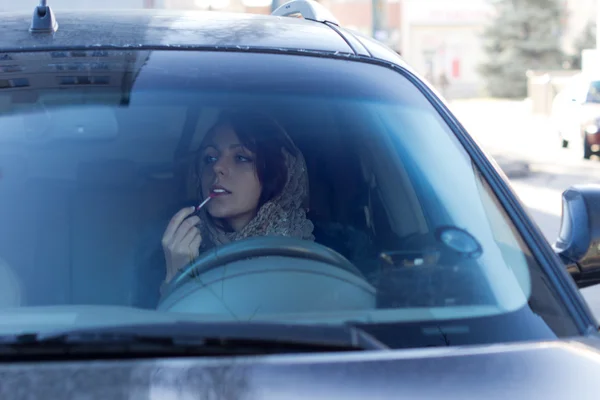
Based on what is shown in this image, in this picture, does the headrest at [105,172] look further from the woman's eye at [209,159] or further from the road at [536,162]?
the road at [536,162]

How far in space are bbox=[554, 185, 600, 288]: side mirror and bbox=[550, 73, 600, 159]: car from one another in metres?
14.6

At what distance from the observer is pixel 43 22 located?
2420 mm

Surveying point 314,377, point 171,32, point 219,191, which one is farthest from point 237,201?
point 314,377

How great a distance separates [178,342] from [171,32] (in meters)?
1.01

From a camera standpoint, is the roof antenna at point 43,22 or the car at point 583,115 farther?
the car at point 583,115

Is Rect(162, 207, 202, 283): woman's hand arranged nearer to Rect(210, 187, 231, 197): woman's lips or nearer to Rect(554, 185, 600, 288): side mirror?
Rect(210, 187, 231, 197): woman's lips

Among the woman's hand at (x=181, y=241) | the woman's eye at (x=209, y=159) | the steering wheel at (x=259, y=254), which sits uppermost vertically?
the steering wheel at (x=259, y=254)

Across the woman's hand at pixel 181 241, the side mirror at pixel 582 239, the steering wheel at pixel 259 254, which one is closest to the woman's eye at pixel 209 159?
the woman's hand at pixel 181 241

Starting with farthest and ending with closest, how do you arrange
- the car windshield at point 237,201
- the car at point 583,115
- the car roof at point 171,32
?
the car at point 583,115
the car roof at point 171,32
the car windshield at point 237,201

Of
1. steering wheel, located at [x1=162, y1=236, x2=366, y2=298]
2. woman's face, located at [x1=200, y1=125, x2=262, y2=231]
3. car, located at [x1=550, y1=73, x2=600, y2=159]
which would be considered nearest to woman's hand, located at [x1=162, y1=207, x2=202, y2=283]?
steering wheel, located at [x1=162, y1=236, x2=366, y2=298]

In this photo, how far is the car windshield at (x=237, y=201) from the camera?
77.6 inches

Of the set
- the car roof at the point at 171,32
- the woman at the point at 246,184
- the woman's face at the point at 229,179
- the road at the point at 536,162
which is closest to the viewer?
the car roof at the point at 171,32

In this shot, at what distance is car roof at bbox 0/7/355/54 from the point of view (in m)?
2.34

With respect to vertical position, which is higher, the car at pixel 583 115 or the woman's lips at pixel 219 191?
the woman's lips at pixel 219 191
